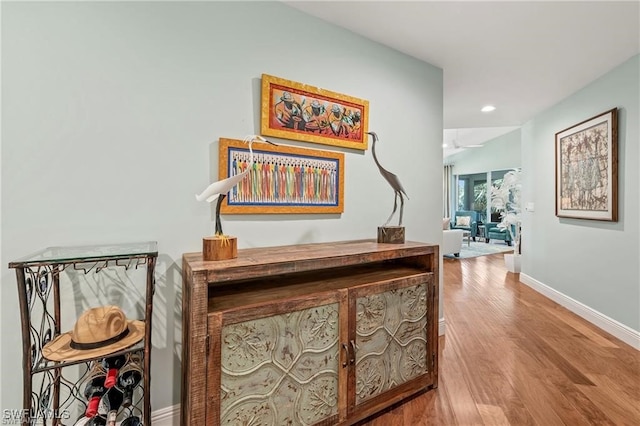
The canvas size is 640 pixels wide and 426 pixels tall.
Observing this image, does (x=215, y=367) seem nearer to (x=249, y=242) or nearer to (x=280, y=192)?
(x=249, y=242)

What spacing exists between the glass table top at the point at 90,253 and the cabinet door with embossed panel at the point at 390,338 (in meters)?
0.99

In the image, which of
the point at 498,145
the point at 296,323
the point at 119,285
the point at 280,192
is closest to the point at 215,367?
the point at 296,323

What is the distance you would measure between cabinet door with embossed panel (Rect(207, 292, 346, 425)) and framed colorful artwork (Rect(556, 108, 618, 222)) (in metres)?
2.93

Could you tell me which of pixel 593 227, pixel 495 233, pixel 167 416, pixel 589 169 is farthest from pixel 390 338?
pixel 495 233

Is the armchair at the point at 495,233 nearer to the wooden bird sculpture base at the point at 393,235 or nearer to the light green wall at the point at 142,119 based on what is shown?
the wooden bird sculpture base at the point at 393,235

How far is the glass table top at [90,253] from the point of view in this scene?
1050 millimetres

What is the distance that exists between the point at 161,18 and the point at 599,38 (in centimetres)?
301

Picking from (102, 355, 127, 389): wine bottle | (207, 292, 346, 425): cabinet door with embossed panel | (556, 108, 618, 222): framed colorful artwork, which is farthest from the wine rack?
(556, 108, 618, 222): framed colorful artwork

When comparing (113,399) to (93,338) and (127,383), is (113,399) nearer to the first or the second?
(127,383)

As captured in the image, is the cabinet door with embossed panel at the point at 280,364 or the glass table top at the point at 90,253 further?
the cabinet door with embossed panel at the point at 280,364

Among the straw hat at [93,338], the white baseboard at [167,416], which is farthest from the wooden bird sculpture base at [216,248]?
the white baseboard at [167,416]

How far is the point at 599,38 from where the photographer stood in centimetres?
217

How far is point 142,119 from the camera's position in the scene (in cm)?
142

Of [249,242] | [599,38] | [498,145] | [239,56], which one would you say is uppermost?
[498,145]
